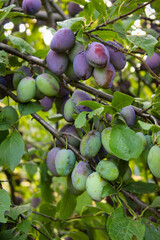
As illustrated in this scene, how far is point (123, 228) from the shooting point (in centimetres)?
68

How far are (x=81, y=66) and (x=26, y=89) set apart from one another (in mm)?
175

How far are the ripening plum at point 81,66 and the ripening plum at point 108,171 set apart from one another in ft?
0.76

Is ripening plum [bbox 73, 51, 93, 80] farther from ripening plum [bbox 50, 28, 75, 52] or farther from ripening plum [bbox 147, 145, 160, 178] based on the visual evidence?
ripening plum [bbox 147, 145, 160, 178]

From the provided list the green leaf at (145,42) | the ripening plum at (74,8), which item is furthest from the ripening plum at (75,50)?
the ripening plum at (74,8)

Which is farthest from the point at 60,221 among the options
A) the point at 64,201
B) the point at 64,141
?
the point at 64,141

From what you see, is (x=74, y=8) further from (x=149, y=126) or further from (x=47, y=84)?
(x=149, y=126)

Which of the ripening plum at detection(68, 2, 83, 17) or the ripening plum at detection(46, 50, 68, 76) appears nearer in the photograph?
the ripening plum at detection(46, 50, 68, 76)

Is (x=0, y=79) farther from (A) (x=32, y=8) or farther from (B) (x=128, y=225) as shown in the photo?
(B) (x=128, y=225)

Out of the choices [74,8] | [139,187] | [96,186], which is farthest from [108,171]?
[74,8]

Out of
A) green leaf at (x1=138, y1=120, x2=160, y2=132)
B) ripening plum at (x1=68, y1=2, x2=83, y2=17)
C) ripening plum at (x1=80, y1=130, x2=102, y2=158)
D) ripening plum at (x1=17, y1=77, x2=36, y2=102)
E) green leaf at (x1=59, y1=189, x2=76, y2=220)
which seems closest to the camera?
green leaf at (x1=138, y1=120, x2=160, y2=132)

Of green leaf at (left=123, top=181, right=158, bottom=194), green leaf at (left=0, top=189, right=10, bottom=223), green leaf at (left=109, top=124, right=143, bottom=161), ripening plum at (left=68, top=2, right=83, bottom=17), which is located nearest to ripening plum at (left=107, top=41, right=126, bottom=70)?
green leaf at (left=109, top=124, right=143, bottom=161)

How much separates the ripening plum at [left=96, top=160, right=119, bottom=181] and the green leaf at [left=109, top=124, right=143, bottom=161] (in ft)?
0.19

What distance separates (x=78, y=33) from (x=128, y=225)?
0.47 metres

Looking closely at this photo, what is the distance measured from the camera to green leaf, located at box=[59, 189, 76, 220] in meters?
1.10
